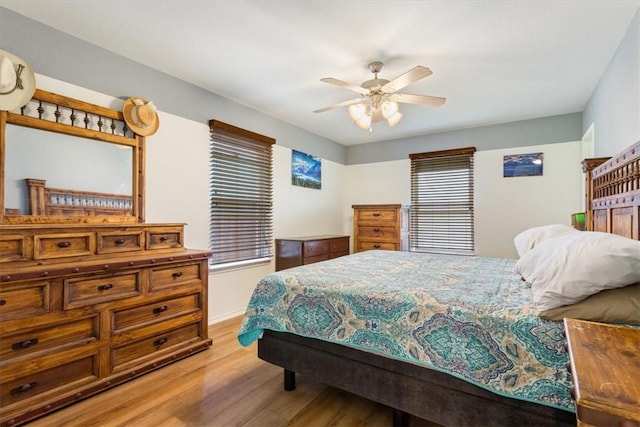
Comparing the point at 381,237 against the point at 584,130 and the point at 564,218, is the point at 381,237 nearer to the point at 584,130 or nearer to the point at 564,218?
the point at 564,218

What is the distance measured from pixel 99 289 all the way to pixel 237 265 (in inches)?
64.4

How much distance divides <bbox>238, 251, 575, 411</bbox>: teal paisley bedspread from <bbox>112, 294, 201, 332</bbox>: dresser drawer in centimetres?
76

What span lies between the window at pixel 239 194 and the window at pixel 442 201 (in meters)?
A: 2.38

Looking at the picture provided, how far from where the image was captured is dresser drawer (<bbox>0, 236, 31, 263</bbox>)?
172 cm

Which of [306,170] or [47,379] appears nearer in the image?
[47,379]

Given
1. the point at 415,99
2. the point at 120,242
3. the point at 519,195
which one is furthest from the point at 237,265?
the point at 519,195

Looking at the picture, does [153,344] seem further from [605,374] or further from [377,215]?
[377,215]

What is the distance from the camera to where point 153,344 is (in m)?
2.28

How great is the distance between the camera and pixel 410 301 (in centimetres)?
155

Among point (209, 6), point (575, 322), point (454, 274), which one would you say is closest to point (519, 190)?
point (454, 274)

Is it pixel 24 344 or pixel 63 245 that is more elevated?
pixel 63 245

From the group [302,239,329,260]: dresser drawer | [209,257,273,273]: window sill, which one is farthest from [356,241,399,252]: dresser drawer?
[209,257,273,273]: window sill

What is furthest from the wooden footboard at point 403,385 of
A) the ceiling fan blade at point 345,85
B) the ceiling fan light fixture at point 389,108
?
the ceiling fan light fixture at point 389,108

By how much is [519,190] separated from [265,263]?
356 centimetres
